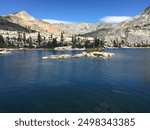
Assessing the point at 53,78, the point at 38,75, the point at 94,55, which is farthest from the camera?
the point at 94,55

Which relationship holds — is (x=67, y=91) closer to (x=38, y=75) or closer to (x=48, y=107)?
(x=48, y=107)

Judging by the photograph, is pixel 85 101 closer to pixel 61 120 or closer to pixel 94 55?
pixel 61 120

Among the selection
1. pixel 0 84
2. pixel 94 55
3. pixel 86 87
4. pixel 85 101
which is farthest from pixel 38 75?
pixel 94 55

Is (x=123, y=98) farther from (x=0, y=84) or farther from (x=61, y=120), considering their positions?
(x=0, y=84)

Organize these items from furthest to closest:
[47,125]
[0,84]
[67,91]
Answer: [0,84], [67,91], [47,125]

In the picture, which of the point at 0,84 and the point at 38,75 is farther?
the point at 38,75

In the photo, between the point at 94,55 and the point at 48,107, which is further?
the point at 94,55

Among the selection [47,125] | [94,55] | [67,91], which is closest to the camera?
[47,125]

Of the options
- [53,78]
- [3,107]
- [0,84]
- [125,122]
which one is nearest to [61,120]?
[125,122]

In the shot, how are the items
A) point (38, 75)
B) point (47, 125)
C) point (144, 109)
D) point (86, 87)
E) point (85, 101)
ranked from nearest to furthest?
point (47, 125), point (144, 109), point (85, 101), point (86, 87), point (38, 75)
